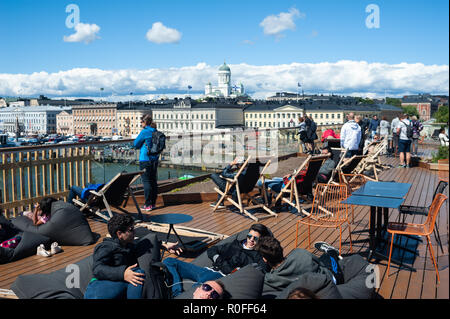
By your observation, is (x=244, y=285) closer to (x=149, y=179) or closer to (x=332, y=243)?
(x=332, y=243)

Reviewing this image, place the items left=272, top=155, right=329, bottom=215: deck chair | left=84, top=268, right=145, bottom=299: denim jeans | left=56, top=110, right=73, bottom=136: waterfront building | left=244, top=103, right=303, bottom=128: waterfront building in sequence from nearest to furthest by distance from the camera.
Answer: left=84, top=268, right=145, bottom=299: denim jeans → left=272, top=155, right=329, bottom=215: deck chair → left=244, top=103, right=303, bottom=128: waterfront building → left=56, top=110, right=73, bottom=136: waterfront building

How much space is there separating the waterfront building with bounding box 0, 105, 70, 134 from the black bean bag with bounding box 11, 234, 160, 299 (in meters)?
150

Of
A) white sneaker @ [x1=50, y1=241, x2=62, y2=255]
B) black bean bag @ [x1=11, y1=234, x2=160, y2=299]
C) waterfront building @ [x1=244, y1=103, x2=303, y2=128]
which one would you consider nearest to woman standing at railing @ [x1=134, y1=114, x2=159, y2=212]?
→ white sneaker @ [x1=50, y1=241, x2=62, y2=255]

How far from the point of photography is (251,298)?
118 inches

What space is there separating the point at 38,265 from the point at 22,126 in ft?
501

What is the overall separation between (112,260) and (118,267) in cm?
11

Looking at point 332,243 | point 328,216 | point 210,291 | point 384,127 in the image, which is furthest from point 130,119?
point 210,291

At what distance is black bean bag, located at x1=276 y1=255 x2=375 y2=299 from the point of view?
8.91ft

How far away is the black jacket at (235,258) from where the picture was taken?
3684mm

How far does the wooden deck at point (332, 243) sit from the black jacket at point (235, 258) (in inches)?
44.6

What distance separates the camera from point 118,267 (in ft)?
10.7

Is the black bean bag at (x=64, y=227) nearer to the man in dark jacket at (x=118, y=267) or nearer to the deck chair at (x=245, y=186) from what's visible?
the man in dark jacket at (x=118, y=267)

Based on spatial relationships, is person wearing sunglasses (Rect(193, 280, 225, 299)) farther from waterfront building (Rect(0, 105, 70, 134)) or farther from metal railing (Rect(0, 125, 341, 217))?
waterfront building (Rect(0, 105, 70, 134))

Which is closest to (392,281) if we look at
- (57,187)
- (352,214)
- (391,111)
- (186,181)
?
(352,214)
